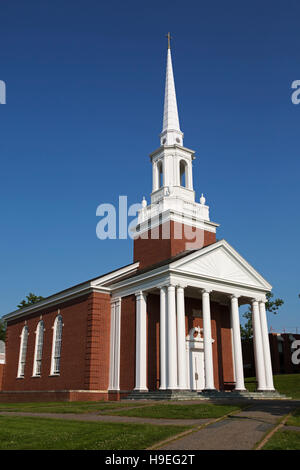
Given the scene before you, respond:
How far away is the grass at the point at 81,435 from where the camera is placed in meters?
9.63

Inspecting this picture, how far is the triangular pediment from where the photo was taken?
2821cm

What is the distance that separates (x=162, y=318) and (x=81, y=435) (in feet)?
51.7

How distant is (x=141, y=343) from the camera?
2761 cm

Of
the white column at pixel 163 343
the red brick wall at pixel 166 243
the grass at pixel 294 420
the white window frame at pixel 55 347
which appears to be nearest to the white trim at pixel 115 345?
the red brick wall at pixel 166 243

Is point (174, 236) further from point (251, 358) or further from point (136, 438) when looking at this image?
point (251, 358)

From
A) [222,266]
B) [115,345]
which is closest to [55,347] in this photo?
[115,345]

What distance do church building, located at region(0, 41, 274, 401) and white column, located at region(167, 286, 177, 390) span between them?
0.06 metres

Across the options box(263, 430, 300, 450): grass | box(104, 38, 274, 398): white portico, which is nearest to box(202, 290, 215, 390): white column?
box(104, 38, 274, 398): white portico

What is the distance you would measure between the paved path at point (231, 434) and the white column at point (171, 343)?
986 cm

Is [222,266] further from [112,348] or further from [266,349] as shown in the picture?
[112,348]

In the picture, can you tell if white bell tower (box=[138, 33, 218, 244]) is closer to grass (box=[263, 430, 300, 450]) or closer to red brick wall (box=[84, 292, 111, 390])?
red brick wall (box=[84, 292, 111, 390])

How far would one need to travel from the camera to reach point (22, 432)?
11.8m

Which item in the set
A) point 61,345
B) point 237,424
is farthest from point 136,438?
point 61,345

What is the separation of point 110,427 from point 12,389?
30026 millimetres
